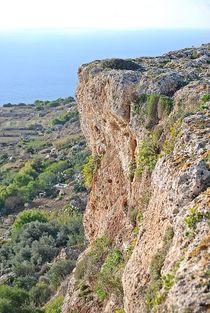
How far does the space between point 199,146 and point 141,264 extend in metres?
2.63

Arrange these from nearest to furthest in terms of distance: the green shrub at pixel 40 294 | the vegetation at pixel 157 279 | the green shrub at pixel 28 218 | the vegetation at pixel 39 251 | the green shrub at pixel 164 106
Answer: the vegetation at pixel 157 279 → the green shrub at pixel 164 106 → the green shrub at pixel 40 294 → the vegetation at pixel 39 251 → the green shrub at pixel 28 218

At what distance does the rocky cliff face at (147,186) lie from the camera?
7.64 metres

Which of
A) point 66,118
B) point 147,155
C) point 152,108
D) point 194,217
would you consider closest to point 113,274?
point 147,155

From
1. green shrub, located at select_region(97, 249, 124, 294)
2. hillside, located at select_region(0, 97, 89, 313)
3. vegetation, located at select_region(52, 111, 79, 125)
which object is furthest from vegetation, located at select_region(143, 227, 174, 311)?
vegetation, located at select_region(52, 111, 79, 125)

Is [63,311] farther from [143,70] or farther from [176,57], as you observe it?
[176,57]

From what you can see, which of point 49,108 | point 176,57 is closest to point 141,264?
point 176,57

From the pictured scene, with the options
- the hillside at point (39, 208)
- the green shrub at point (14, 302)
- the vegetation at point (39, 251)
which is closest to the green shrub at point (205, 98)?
the hillside at point (39, 208)

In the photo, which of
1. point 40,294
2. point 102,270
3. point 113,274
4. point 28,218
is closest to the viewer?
point 113,274

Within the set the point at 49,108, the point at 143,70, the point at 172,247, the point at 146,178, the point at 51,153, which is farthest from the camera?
the point at 49,108

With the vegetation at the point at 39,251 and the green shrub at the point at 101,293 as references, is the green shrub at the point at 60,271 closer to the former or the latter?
the vegetation at the point at 39,251

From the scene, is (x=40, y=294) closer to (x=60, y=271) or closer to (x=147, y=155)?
(x=60, y=271)

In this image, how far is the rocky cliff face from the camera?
7.64 metres

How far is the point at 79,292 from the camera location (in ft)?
49.7

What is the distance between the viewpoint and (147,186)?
12.8 metres
